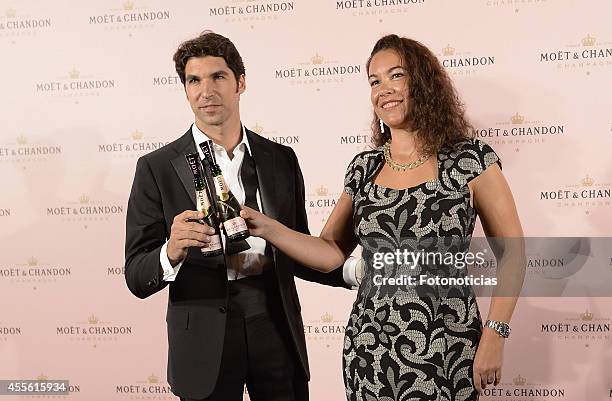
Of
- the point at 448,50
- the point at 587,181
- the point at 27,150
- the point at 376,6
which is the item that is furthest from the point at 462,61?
the point at 27,150

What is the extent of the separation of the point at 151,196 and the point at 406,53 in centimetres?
82

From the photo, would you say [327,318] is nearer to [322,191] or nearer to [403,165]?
[322,191]

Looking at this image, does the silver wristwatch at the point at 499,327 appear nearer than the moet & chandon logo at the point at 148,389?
Yes

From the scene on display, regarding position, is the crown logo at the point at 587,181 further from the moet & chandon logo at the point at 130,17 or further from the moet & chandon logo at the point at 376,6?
the moet & chandon logo at the point at 130,17

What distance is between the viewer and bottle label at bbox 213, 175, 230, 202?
1.86 metres

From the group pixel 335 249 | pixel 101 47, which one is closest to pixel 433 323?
pixel 335 249

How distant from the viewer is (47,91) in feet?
11.5

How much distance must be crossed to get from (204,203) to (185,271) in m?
0.26

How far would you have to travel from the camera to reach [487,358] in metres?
1.79

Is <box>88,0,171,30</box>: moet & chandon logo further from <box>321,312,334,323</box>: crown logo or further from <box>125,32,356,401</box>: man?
<box>321,312,334,323</box>: crown logo

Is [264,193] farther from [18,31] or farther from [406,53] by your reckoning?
[18,31]

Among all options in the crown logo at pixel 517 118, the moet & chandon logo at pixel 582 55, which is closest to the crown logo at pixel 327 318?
the crown logo at pixel 517 118

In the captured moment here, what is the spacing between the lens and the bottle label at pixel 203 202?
6.14 ft

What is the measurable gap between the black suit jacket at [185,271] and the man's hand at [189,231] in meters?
0.15
